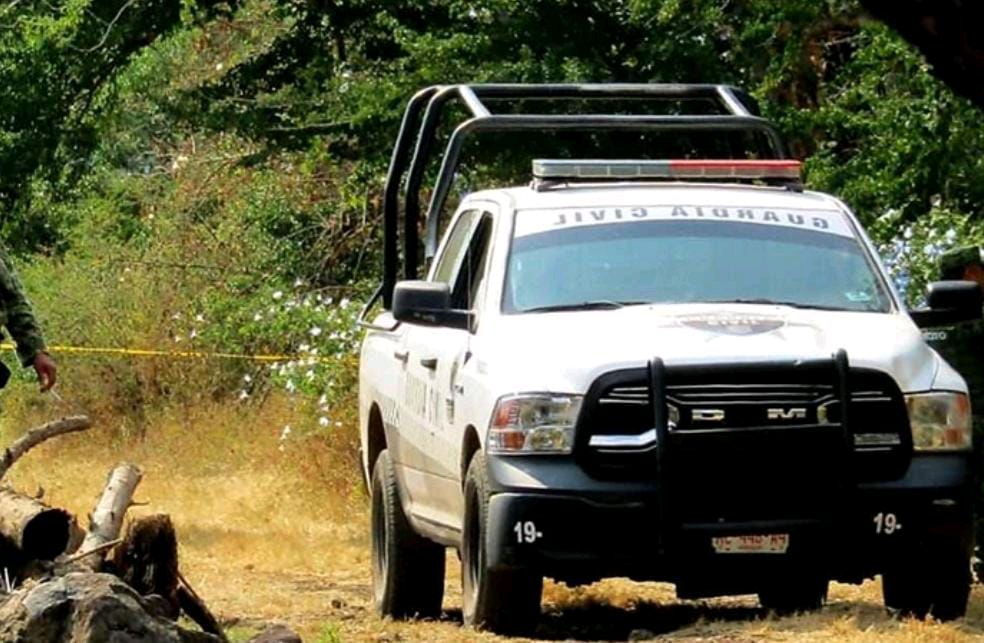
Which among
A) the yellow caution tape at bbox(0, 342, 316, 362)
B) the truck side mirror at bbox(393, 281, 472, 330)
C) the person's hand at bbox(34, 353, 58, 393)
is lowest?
the yellow caution tape at bbox(0, 342, 316, 362)

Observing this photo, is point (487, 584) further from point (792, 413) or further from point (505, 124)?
point (505, 124)

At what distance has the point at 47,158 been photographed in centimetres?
1944

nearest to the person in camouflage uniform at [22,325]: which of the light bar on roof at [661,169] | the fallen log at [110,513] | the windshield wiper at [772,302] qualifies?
the fallen log at [110,513]

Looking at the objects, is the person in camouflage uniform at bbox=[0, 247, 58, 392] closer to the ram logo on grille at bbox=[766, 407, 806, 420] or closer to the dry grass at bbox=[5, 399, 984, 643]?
the dry grass at bbox=[5, 399, 984, 643]

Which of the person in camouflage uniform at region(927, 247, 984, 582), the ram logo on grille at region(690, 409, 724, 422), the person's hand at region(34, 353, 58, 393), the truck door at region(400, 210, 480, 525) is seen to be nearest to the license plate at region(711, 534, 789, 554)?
the ram logo on grille at region(690, 409, 724, 422)

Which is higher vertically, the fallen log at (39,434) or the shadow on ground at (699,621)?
the fallen log at (39,434)

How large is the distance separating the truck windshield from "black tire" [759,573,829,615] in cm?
110

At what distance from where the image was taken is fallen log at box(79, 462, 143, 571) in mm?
9516

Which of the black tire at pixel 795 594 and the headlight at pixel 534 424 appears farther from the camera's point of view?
the black tire at pixel 795 594

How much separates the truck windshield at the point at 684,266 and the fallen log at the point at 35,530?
1.89 metres

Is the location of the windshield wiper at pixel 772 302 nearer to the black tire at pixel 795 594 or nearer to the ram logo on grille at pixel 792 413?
the ram logo on grille at pixel 792 413

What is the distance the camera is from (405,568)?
1095 cm

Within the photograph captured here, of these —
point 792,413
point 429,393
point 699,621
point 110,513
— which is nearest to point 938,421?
point 792,413

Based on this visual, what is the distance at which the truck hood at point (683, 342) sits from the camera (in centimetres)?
888
